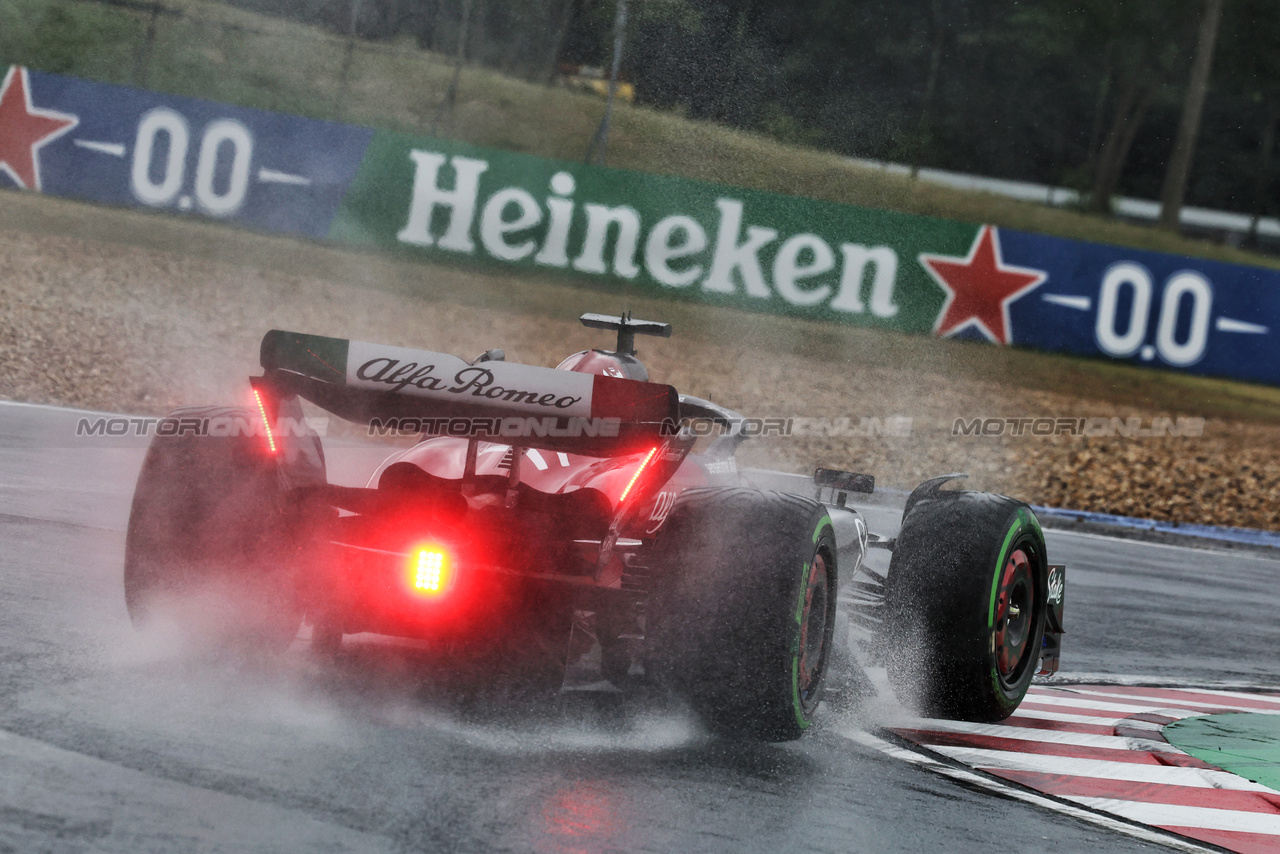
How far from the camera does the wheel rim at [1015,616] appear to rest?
5328mm

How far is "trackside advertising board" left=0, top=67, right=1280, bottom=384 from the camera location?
53.6 ft

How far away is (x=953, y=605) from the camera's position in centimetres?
509

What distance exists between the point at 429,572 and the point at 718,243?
1266cm

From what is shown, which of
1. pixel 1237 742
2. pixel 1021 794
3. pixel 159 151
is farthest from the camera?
pixel 159 151

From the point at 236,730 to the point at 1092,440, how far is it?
44.5 ft

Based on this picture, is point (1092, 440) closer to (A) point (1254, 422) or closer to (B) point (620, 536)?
(A) point (1254, 422)

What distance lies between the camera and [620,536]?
4.84m

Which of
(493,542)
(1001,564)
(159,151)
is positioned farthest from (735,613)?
(159,151)

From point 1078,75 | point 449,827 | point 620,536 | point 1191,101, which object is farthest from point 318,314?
point 1078,75

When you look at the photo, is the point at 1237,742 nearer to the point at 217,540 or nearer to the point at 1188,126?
the point at 217,540

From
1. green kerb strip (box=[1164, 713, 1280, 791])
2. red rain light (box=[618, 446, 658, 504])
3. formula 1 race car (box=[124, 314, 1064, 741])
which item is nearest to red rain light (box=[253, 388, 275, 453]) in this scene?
formula 1 race car (box=[124, 314, 1064, 741])

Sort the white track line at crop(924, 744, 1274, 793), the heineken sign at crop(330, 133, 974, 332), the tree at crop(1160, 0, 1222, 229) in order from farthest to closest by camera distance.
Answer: the tree at crop(1160, 0, 1222, 229)
the heineken sign at crop(330, 133, 974, 332)
the white track line at crop(924, 744, 1274, 793)

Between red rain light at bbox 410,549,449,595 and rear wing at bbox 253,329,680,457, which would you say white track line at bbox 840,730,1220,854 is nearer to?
rear wing at bbox 253,329,680,457

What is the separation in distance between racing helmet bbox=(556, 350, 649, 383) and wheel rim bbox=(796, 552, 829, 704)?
3.27 feet
